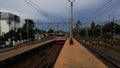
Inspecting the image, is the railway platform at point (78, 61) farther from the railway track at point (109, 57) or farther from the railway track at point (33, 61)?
the railway track at point (33, 61)

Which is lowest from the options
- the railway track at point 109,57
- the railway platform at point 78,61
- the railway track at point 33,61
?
the railway track at point 33,61

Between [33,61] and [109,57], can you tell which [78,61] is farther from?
[109,57]

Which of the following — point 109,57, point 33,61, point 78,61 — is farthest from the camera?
point 109,57

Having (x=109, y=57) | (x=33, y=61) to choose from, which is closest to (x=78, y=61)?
(x=33, y=61)

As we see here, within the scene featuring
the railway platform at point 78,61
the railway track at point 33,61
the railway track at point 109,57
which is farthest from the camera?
the railway track at point 33,61

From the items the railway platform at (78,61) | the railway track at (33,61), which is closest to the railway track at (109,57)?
the railway platform at (78,61)

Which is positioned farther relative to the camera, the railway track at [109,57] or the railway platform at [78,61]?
the railway track at [109,57]

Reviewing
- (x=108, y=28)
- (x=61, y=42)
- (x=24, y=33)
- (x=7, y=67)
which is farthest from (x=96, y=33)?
(x=7, y=67)

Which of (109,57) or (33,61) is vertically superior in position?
(109,57)

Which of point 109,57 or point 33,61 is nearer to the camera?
point 33,61

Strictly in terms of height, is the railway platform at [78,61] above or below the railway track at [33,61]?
above

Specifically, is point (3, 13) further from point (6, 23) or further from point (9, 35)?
point (9, 35)

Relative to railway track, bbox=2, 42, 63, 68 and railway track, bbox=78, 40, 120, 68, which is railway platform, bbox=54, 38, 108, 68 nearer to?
railway track, bbox=78, 40, 120, 68

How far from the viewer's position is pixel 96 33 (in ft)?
424
